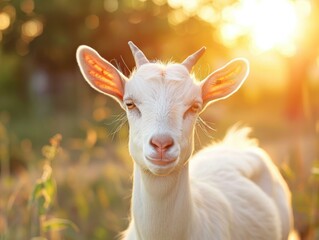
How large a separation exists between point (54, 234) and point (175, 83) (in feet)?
7.95

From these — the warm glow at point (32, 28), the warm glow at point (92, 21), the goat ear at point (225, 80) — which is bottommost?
the goat ear at point (225, 80)

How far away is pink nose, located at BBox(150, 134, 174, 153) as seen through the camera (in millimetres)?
4004

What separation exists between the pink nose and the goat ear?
79cm

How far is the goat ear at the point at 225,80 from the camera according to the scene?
187 inches

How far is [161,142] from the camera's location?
158 inches

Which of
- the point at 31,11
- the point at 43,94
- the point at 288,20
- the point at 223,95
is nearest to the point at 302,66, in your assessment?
the point at 288,20

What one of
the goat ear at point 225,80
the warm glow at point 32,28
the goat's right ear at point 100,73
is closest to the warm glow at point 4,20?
the warm glow at point 32,28

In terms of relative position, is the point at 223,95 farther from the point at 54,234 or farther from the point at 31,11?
the point at 31,11

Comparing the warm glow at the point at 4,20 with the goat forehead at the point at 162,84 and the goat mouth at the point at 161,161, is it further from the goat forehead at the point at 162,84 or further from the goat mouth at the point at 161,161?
the goat mouth at the point at 161,161

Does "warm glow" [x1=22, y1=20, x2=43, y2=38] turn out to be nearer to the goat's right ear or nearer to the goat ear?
the goat's right ear

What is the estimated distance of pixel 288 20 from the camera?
13.2 metres

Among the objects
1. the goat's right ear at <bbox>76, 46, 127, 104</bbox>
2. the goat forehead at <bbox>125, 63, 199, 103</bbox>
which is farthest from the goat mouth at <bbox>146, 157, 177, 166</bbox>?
the goat's right ear at <bbox>76, 46, 127, 104</bbox>

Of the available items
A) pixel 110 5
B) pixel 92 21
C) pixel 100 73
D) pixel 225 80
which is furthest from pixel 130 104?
pixel 92 21

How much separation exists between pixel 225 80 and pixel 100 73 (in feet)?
2.89
